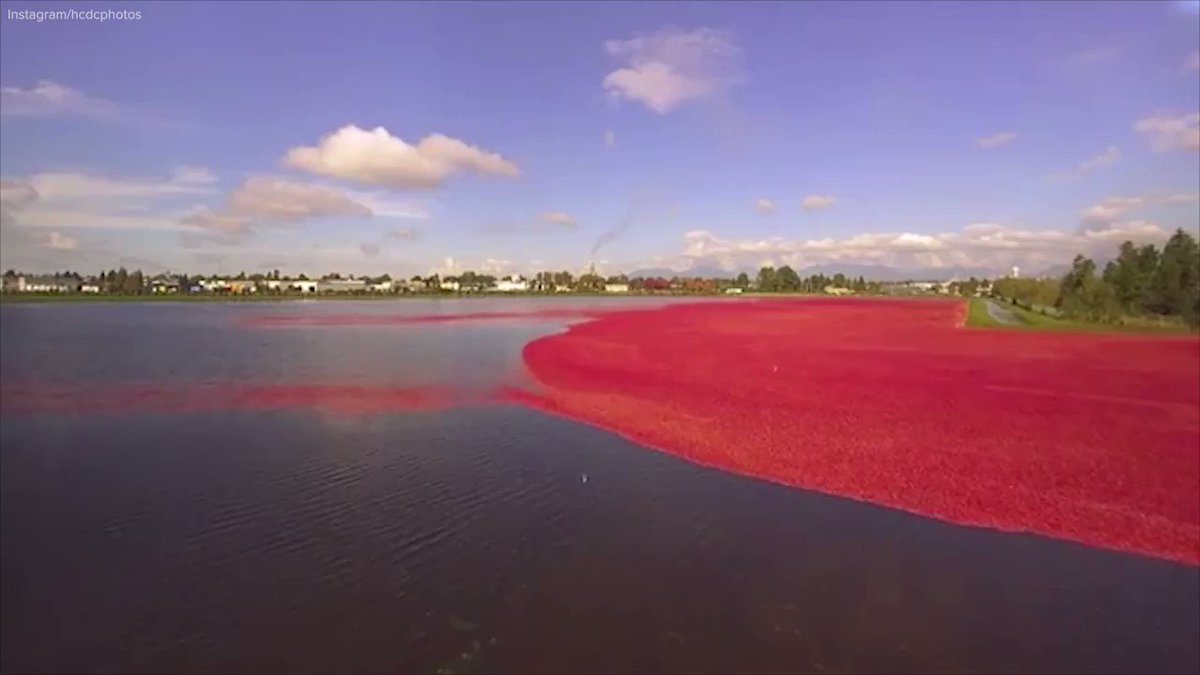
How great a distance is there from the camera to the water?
28.8ft

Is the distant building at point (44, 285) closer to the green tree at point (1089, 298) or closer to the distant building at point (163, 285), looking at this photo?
the distant building at point (163, 285)

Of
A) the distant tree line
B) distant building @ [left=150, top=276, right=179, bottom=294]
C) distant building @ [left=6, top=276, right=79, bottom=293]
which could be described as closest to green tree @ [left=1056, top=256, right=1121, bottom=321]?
the distant tree line

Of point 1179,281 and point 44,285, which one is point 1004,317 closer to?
point 1179,281

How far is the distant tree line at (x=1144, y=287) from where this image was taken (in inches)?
2314

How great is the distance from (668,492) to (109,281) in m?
192

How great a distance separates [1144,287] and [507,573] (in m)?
70.4

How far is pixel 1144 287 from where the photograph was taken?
61719 mm

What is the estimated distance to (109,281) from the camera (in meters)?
168

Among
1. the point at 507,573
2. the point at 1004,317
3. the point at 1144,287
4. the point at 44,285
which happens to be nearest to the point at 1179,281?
the point at 1144,287

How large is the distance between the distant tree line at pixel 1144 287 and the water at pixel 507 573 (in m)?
60.4

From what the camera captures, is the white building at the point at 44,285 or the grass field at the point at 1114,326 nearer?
the grass field at the point at 1114,326

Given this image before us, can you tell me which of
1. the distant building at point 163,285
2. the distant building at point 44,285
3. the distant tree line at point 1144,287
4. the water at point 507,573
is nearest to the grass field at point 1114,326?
the distant tree line at point 1144,287

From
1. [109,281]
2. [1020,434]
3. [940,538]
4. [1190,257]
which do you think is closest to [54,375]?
[940,538]

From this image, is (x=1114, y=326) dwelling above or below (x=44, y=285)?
below
